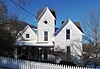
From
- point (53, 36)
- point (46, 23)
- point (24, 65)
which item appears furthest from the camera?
point (46, 23)

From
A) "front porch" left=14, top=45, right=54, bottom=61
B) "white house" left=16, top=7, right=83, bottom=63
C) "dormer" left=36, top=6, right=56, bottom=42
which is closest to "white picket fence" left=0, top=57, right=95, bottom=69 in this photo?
"white house" left=16, top=7, right=83, bottom=63

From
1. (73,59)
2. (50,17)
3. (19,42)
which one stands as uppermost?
(50,17)

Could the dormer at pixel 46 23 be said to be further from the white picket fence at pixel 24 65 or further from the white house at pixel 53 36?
the white picket fence at pixel 24 65

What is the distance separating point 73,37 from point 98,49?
7865mm

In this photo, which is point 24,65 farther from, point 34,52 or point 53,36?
point 34,52

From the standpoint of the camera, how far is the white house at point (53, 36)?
31016mm

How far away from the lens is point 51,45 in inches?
1252

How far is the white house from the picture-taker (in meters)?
31.0

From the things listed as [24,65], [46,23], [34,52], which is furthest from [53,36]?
[24,65]

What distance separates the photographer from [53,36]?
32.4 metres

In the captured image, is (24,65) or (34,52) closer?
(24,65)

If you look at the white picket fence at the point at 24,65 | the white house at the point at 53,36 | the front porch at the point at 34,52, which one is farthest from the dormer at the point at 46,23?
the white picket fence at the point at 24,65

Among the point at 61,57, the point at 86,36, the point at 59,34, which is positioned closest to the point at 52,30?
the point at 59,34

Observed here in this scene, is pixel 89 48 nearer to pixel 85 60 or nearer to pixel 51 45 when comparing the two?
pixel 85 60
